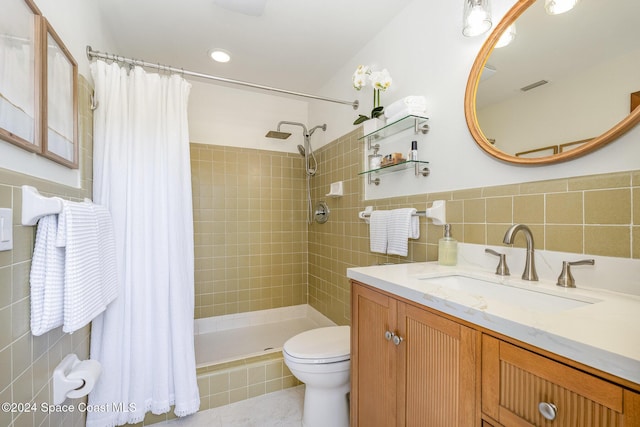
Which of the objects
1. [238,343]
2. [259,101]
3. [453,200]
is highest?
[259,101]

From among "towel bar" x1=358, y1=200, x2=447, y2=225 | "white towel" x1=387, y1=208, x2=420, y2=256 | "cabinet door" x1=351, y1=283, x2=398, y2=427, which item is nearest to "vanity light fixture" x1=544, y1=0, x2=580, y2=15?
"towel bar" x1=358, y1=200, x2=447, y2=225

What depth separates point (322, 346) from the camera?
147 centimetres

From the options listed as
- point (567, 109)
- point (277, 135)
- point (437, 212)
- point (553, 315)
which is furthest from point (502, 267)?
point (277, 135)

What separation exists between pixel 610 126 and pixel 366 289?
913 millimetres

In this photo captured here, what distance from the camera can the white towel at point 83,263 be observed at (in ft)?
3.02

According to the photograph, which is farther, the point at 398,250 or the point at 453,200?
the point at 398,250

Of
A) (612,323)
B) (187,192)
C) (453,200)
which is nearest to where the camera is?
(612,323)

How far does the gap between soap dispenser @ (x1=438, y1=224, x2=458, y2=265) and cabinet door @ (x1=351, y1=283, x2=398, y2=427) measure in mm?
442

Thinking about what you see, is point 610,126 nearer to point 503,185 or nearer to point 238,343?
point 503,185

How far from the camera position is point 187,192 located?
1598 millimetres

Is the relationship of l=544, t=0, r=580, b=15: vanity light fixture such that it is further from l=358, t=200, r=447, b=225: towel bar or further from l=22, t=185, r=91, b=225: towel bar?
l=22, t=185, r=91, b=225: towel bar

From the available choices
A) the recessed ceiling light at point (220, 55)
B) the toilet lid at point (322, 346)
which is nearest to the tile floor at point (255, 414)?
the toilet lid at point (322, 346)

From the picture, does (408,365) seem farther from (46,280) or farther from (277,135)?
(277,135)

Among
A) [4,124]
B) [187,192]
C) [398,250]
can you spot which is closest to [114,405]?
[187,192]
